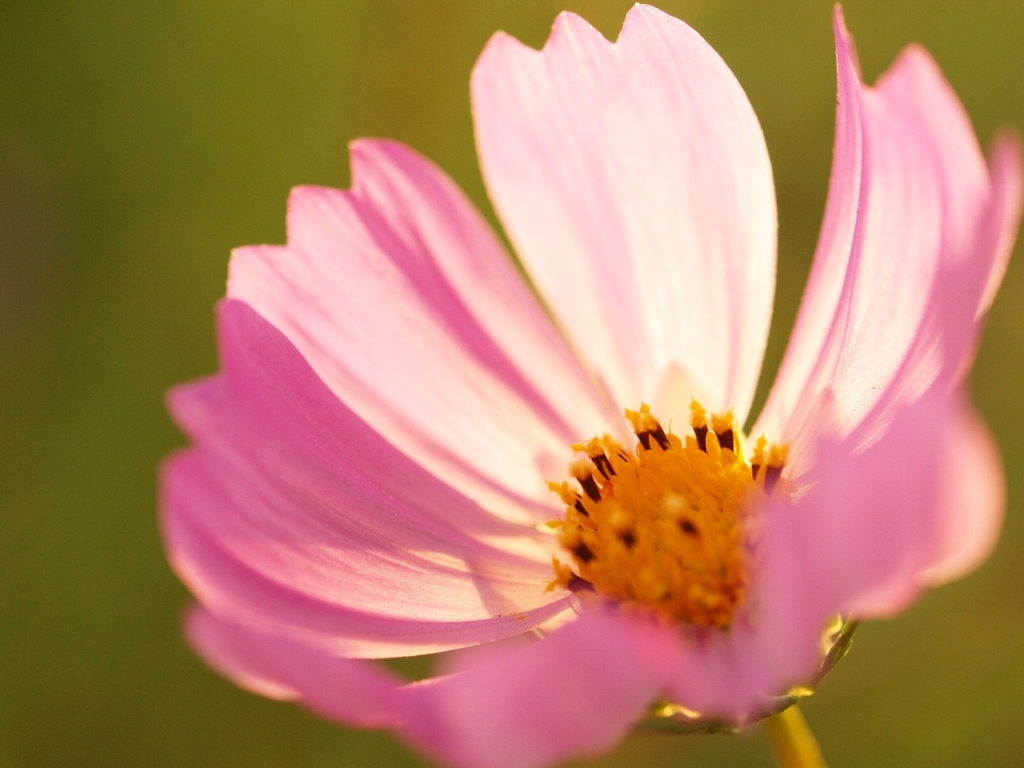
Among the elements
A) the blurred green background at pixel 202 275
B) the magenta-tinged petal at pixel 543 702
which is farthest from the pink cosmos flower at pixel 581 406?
the blurred green background at pixel 202 275

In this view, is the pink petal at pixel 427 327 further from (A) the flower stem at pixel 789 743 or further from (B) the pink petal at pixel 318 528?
(A) the flower stem at pixel 789 743

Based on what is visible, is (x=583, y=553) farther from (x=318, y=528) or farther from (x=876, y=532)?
(x=876, y=532)

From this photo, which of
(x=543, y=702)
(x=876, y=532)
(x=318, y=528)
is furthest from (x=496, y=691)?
(x=318, y=528)

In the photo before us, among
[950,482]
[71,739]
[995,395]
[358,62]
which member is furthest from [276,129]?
[950,482]

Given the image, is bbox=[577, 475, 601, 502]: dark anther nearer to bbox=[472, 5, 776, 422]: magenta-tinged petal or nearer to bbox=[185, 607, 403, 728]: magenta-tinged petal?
bbox=[472, 5, 776, 422]: magenta-tinged petal

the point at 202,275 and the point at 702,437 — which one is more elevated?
the point at 202,275

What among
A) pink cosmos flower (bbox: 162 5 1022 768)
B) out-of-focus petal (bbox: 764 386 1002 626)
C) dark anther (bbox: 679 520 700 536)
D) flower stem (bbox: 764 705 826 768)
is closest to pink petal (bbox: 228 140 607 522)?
pink cosmos flower (bbox: 162 5 1022 768)

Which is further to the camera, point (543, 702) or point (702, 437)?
point (702, 437)
